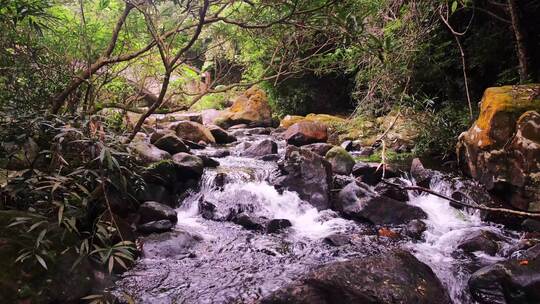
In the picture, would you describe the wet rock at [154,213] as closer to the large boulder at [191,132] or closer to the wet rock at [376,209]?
the wet rock at [376,209]

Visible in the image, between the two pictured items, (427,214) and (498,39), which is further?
(498,39)

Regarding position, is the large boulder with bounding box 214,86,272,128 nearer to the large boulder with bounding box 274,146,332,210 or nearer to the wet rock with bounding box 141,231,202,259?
the large boulder with bounding box 274,146,332,210

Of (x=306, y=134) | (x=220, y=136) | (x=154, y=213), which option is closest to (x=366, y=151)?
(x=306, y=134)

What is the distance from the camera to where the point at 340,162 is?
7.34 m

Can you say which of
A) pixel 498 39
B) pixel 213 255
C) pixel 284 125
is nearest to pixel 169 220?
pixel 213 255

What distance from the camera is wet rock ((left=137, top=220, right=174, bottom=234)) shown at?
188 inches

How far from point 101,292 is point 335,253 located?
104 inches

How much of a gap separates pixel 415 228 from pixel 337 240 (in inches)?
46.7

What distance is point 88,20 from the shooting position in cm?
426

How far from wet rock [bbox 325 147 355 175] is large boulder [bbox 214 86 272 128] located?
20.9 feet

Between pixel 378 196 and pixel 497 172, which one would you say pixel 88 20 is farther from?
pixel 497 172

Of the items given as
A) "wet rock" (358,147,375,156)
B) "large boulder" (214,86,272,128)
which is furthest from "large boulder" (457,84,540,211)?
"large boulder" (214,86,272,128)

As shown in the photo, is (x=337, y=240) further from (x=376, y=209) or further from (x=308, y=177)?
(x=308, y=177)

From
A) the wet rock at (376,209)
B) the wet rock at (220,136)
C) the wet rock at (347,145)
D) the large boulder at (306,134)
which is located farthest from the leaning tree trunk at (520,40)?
the wet rock at (220,136)
